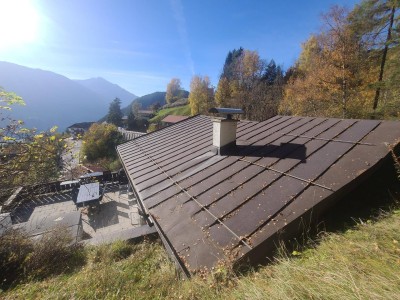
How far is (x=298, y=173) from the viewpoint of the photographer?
13.0 ft

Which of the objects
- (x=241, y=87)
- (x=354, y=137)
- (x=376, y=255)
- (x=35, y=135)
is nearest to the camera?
(x=376, y=255)

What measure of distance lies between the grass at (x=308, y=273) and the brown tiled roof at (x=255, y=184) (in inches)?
12.4

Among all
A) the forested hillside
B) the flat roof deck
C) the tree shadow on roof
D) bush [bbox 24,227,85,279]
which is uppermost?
the forested hillside

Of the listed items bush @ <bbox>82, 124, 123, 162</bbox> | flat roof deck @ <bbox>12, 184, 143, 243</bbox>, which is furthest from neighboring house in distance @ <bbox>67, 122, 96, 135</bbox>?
flat roof deck @ <bbox>12, 184, 143, 243</bbox>

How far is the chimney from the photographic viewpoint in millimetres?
6115

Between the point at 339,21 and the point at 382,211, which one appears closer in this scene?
the point at 382,211

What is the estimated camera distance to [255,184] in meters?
4.08

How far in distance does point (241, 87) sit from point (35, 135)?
143 feet

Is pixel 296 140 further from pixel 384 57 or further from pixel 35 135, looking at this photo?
pixel 384 57

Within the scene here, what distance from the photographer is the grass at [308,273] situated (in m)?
1.96

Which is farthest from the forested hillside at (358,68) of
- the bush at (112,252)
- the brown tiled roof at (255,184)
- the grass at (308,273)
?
the bush at (112,252)

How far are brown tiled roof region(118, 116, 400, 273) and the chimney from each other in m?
0.31

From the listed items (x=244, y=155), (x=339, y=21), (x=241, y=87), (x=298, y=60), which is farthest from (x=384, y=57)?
(x=241, y=87)

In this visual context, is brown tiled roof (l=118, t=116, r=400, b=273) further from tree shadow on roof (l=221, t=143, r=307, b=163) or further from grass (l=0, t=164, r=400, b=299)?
grass (l=0, t=164, r=400, b=299)
